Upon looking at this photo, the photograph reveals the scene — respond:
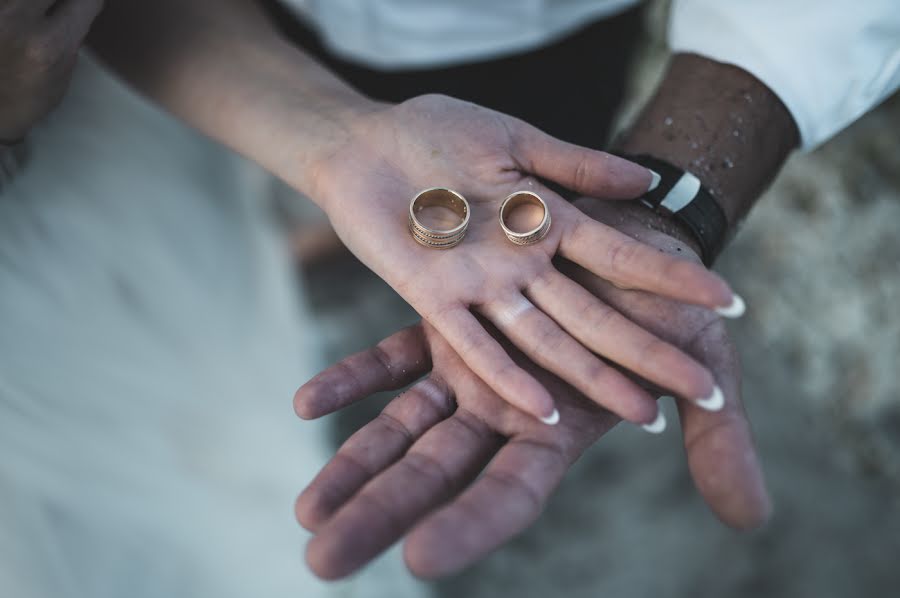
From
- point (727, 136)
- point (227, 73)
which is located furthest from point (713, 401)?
point (227, 73)

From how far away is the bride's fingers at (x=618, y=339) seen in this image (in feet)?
3.33

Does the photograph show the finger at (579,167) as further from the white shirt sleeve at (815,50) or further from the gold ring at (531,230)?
the white shirt sleeve at (815,50)

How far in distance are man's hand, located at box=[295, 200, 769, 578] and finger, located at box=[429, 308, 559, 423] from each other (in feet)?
0.14

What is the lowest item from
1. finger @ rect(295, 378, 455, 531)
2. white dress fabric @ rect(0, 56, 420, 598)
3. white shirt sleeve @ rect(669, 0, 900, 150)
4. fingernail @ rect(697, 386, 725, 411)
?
white dress fabric @ rect(0, 56, 420, 598)

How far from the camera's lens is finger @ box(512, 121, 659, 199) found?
125cm

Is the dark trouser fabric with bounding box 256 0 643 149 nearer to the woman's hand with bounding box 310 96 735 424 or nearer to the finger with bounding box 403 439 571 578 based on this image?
the woman's hand with bounding box 310 96 735 424

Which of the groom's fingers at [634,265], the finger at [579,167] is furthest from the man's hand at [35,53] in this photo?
the groom's fingers at [634,265]

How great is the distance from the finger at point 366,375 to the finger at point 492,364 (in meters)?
0.08

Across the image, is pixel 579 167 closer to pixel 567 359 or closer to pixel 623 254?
pixel 623 254

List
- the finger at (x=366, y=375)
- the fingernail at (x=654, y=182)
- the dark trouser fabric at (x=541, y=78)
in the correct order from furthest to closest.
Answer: the dark trouser fabric at (x=541, y=78)
the fingernail at (x=654, y=182)
the finger at (x=366, y=375)

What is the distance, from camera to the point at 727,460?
0.98 meters

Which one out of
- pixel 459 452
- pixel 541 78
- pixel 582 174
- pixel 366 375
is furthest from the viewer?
pixel 541 78

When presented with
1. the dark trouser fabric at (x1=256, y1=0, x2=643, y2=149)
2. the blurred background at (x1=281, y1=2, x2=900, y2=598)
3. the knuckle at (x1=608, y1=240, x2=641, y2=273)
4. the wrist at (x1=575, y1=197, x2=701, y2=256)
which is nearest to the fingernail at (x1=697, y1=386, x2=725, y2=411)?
the knuckle at (x1=608, y1=240, x2=641, y2=273)

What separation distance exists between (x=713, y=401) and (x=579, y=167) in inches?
19.0
